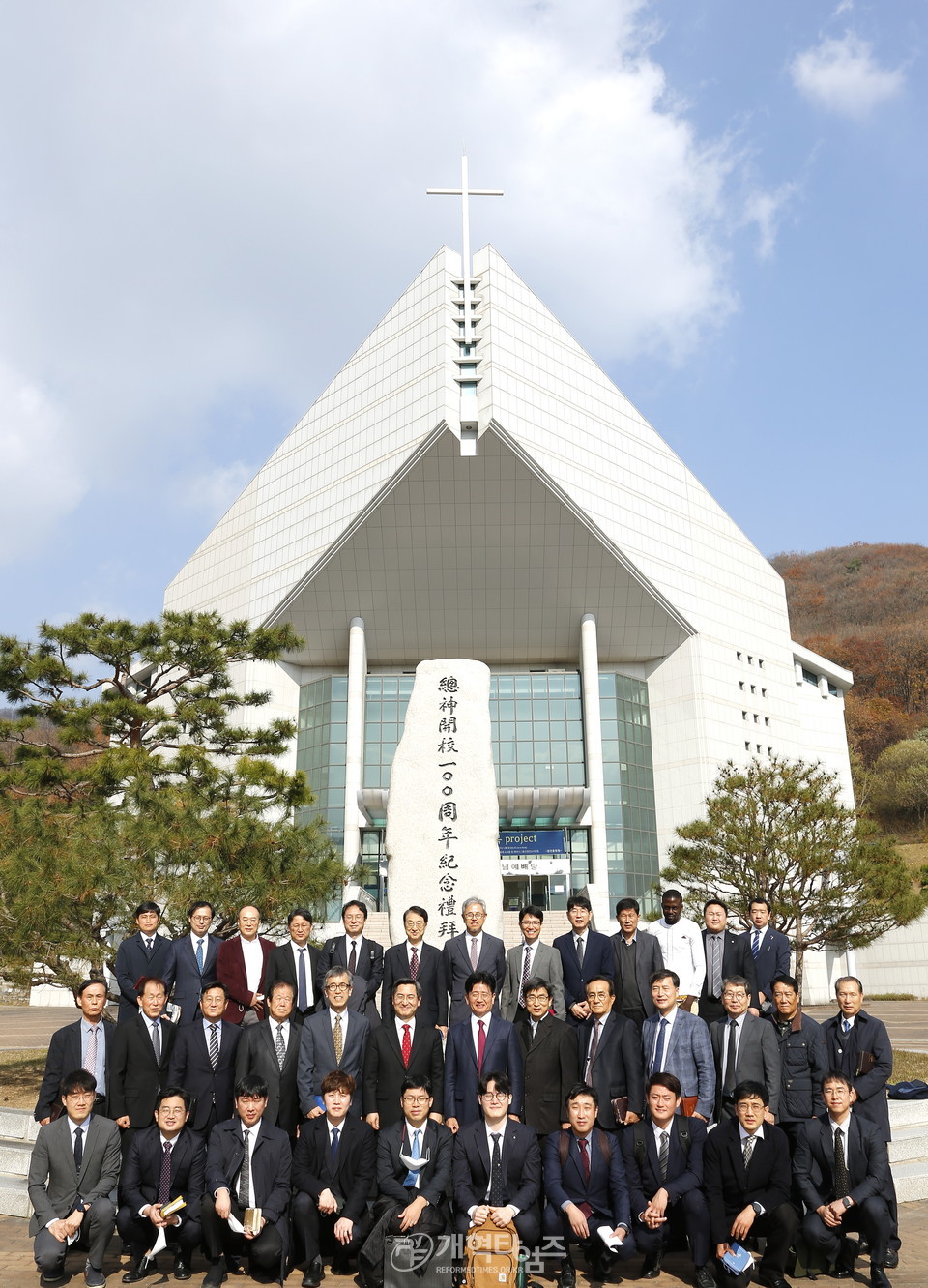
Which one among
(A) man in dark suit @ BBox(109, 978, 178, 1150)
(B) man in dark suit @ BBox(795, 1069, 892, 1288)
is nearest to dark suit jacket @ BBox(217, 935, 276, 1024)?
(A) man in dark suit @ BBox(109, 978, 178, 1150)

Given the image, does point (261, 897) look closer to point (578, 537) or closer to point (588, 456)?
point (578, 537)

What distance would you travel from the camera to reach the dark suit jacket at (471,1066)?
5.72 meters

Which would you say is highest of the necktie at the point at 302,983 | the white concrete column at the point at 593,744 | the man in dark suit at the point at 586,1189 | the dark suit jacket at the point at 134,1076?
the white concrete column at the point at 593,744

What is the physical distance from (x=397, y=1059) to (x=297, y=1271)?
3.73 ft

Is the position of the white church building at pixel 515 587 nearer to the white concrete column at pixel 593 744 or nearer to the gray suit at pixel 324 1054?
the white concrete column at pixel 593 744

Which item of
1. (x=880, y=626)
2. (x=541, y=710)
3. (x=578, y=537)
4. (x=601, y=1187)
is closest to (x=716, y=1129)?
(x=601, y=1187)

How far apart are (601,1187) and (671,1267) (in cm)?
69

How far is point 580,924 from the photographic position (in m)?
6.98

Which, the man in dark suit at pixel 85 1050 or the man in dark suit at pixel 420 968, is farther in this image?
the man in dark suit at pixel 420 968

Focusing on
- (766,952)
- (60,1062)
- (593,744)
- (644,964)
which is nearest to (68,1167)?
(60,1062)

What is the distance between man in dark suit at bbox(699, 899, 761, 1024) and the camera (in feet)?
22.7

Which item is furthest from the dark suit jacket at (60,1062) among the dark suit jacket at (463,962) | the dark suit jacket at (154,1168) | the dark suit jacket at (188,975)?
the dark suit jacket at (463,962)

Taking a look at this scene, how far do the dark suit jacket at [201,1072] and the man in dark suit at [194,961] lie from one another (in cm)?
85

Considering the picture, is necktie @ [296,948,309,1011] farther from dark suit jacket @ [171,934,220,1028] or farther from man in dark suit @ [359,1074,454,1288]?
man in dark suit @ [359,1074,454,1288]
